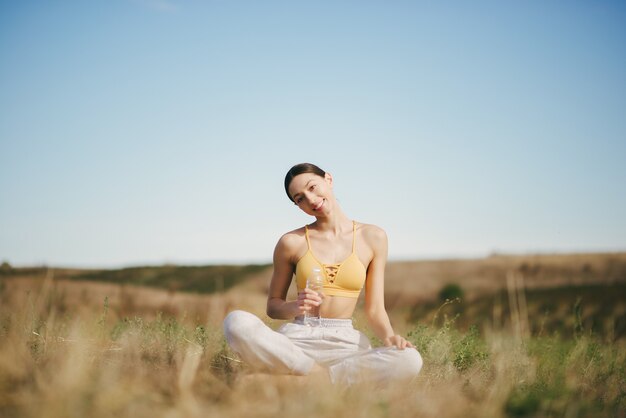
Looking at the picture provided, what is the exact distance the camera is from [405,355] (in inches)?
164

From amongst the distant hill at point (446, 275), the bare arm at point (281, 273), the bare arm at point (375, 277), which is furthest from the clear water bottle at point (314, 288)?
the distant hill at point (446, 275)

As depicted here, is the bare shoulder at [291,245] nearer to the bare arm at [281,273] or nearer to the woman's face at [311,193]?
the bare arm at [281,273]

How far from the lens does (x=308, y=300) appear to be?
4141 mm

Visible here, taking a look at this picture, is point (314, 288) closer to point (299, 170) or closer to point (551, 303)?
point (299, 170)

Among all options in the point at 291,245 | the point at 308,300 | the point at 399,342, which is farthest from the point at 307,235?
the point at 399,342

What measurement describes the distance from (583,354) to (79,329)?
4.95 meters

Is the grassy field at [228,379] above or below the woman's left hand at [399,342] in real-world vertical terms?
below

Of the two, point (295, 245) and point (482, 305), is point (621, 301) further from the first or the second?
point (295, 245)

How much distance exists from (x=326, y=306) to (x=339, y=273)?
265mm

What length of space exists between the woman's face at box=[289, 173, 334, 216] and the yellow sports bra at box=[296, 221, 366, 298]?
1.17 ft

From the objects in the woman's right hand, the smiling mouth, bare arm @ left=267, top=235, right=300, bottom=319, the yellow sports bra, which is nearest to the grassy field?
the woman's right hand

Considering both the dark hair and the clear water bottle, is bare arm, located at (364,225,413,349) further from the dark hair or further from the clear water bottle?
the dark hair

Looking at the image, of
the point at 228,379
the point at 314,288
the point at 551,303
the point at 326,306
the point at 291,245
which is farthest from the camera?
the point at 551,303

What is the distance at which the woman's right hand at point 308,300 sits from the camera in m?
4.14
